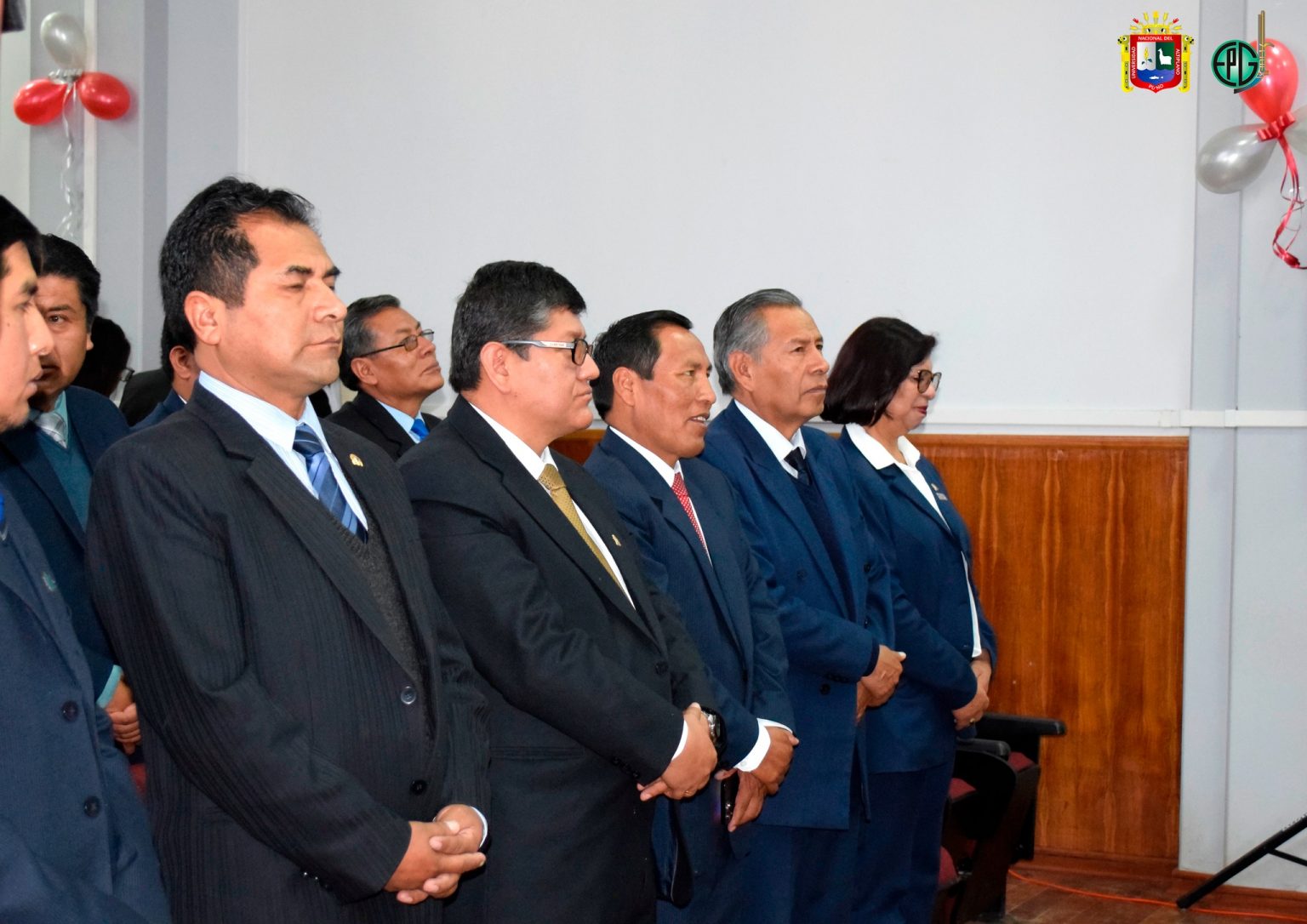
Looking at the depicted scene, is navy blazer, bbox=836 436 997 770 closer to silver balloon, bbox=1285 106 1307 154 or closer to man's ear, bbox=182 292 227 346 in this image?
silver balloon, bbox=1285 106 1307 154

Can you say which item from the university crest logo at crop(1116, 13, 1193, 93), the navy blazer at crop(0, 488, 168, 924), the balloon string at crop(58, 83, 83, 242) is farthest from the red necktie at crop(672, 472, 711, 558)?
the balloon string at crop(58, 83, 83, 242)

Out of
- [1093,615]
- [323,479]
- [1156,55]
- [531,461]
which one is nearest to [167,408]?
[531,461]

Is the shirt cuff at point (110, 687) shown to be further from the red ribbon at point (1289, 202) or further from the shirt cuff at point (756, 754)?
the red ribbon at point (1289, 202)

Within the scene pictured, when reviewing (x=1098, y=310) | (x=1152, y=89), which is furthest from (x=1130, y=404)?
(x=1152, y=89)

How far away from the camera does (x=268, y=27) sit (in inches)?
232

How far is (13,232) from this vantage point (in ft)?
4.89

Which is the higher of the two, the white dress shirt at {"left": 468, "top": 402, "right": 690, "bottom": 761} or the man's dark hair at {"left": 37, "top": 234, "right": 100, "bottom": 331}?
the man's dark hair at {"left": 37, "top": 234, "right": 100, "bottom": 331}

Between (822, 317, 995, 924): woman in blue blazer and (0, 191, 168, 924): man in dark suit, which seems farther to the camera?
(822, 317, 995, 924): woman in blue blazer

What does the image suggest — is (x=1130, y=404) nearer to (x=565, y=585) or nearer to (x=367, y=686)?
(x=565, y=585)

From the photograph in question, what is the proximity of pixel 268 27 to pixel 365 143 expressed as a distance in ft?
2.37

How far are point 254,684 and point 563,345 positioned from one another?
0.96m

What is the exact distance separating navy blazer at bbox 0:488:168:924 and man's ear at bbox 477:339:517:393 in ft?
3.10

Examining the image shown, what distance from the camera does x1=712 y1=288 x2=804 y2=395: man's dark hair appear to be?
3275 millimetres

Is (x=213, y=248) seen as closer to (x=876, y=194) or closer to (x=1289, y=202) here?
(x=876, y=194)
